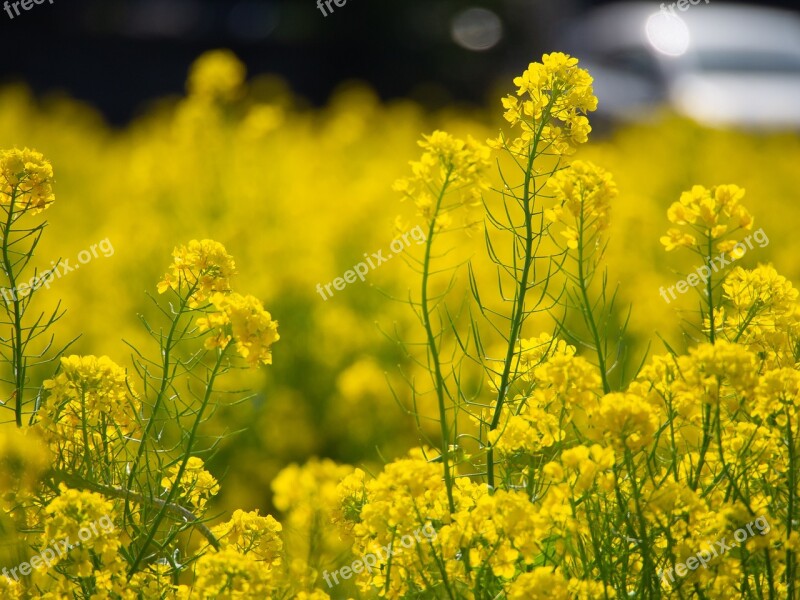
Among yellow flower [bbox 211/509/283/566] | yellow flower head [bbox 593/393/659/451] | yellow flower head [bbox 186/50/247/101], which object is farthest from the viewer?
yellow flower head [bbox 186/50/247/101]

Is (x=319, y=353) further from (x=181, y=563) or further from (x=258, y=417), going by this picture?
(x=181, y=563)

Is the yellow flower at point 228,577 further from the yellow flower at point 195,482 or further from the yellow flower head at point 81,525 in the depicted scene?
the yellow flower at point 195,482

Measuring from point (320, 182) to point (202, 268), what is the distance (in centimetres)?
477

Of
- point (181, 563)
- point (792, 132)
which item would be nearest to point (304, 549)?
point (181, 563)

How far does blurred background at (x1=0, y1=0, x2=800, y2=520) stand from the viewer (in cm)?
400

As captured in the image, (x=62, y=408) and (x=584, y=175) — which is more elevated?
(x=584, y=175)

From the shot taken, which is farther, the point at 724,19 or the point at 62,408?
the point at 724,19

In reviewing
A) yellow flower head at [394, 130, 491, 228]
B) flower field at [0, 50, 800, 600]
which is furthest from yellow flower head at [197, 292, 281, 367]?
yellow flower head at [394, 130, 491, 228]

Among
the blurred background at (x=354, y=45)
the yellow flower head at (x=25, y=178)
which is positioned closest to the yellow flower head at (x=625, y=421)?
the yellow flower head at (x=25, y=178)

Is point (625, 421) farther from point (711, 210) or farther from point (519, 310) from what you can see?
point (711, 210)

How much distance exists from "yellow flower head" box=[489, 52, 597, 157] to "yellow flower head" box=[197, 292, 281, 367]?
1.55 ft

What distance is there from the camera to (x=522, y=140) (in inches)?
73.4

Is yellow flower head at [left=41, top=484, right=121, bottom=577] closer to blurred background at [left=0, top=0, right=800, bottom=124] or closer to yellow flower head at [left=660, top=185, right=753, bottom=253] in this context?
yellow flower head at [left=660, top=185, right=753, bottom=253]

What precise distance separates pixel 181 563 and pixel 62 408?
1.15 feet
